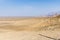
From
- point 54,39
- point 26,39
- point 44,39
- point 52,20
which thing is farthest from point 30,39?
point 52,20

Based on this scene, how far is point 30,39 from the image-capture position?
11273mm

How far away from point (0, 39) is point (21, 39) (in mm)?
1581

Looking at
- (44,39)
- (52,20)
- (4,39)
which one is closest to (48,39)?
(44,39)

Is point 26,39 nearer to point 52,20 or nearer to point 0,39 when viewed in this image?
point 0,39

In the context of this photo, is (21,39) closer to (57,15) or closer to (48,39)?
(48,39)

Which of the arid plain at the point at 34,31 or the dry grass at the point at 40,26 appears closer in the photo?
the arid plain at the point at 34,31

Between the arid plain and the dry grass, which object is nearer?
the arid plain

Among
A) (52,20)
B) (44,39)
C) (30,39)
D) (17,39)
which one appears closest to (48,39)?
(44,39)

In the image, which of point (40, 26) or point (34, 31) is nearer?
point (34, 31)

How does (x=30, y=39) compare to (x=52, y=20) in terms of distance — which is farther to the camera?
(x=52, y=20)

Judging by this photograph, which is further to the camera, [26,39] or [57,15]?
[57,15]

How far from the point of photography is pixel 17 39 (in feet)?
37.3

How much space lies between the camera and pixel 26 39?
1127cm

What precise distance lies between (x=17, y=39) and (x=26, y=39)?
2.18ft
